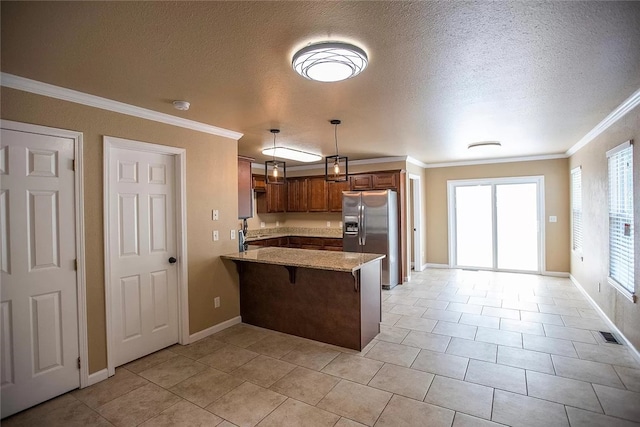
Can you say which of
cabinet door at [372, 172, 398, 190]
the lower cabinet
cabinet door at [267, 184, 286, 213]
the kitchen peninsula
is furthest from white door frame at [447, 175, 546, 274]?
the kitchen peninsula

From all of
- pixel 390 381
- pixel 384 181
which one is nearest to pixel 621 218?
pixel 390 381

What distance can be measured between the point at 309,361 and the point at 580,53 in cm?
321

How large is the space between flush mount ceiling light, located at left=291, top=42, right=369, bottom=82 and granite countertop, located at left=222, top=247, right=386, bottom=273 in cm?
168

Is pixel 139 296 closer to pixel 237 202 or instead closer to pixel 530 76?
pixel 237 202

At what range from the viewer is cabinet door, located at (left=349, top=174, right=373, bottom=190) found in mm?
6370

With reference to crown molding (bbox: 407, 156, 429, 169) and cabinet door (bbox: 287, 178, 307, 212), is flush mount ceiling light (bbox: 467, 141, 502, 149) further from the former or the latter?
cabinet door (bbox: 287, 178, 307, 212)

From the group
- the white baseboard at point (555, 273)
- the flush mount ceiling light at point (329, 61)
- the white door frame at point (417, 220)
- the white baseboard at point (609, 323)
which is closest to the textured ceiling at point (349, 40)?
the flush mount ceiling light at point (329, 61)

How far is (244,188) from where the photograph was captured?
15.0 feet

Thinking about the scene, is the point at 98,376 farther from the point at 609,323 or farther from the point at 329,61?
the point at 609,323

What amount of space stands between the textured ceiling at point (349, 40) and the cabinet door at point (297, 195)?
3.83 meters

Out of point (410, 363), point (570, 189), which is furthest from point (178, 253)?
point (570, 189)

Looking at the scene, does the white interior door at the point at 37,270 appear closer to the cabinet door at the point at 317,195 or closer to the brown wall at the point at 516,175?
the cabinet door at the point at 317,195

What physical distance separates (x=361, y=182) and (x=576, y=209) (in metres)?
3.76

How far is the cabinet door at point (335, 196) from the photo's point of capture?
7.08 meters
